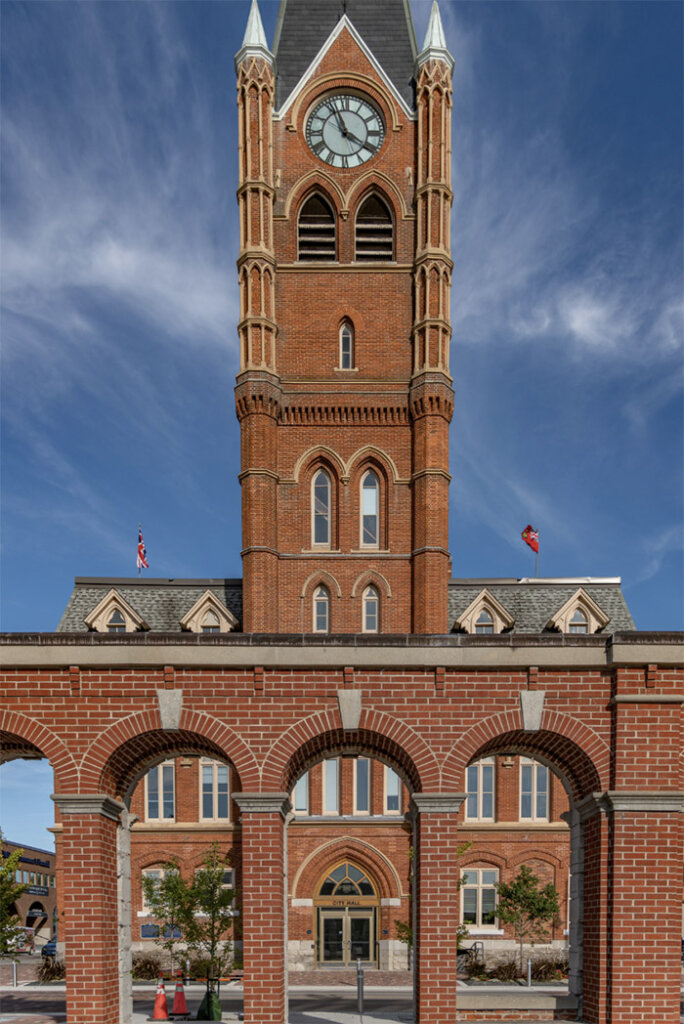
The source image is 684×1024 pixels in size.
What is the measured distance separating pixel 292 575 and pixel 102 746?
19099 mm

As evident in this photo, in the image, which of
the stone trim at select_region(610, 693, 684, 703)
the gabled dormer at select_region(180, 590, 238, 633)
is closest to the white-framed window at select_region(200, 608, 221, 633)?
the gabled dormer at select_region(180, 590, 238, 633)

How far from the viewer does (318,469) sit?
3578 centimetres

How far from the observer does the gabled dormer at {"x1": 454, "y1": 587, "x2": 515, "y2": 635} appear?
116 ft

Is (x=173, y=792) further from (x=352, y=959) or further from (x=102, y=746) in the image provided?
(x=102, y=746)

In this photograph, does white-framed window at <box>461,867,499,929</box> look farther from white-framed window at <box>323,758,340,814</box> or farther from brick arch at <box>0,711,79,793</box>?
brick arch at <box>0,711,79,793</box>

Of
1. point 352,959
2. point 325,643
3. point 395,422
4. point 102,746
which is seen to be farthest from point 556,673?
point 352,959

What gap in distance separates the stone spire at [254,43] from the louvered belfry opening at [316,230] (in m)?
6.31

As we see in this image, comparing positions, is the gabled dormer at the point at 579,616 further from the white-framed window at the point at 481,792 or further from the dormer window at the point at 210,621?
the dormer window at the point at 210,621

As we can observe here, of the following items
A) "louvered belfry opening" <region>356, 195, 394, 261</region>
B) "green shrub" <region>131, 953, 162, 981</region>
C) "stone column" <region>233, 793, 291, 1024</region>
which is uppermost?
"louvered belfry opening" <region>356, 195, 394, 261</region>

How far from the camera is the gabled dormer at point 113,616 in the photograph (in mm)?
34656

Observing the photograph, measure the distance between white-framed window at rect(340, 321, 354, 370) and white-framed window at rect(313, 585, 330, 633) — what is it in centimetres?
919

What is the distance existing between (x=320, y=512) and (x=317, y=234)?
38.5 ft

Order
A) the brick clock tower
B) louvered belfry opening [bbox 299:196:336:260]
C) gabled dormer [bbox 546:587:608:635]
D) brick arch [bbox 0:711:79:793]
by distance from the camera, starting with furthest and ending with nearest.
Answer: louvered belfry opening [bbox 299:196:336:260], gabled dormer [bbox 546:587:608:635], the brick clock tower, brick arch [bbox 0:711:79:793]

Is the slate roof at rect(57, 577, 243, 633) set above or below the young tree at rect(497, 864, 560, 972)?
above
